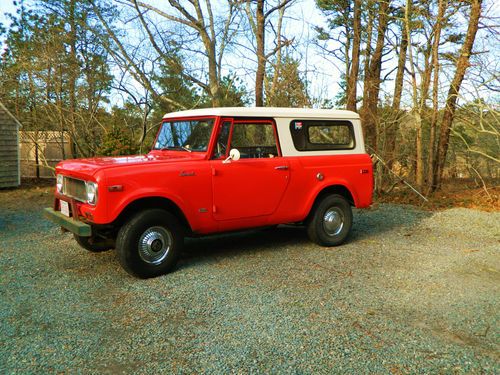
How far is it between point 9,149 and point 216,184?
11881mm

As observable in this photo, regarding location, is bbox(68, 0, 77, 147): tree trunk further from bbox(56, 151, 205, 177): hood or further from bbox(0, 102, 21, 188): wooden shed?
bbox(56, 151, 205, 177): hood

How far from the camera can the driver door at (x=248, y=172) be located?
5.41 meters

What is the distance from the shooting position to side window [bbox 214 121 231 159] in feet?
17.8

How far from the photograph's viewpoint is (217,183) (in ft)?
17.5

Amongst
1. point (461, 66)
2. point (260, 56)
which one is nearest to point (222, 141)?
point (461, 66)

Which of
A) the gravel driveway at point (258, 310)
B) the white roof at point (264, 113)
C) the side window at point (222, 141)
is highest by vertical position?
the white roof at point (264, 113)

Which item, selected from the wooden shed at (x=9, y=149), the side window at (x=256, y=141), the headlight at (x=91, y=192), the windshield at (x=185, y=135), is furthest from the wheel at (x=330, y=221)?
the wooden shed at (x=9, y=149)

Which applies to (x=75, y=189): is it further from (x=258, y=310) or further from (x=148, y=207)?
(x=258, y=310)

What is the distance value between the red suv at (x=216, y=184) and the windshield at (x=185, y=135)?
2cm

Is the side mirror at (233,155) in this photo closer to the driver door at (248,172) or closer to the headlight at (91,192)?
the driver door at (248,172)

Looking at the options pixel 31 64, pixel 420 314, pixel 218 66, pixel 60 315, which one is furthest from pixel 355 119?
pixel 31 64

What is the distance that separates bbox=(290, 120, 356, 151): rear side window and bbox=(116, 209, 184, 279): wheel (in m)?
2.22

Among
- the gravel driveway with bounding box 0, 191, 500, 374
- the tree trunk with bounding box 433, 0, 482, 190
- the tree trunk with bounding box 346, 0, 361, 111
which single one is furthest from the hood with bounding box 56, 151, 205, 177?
the tree trunk with bounding box 346, 0, 361, 111

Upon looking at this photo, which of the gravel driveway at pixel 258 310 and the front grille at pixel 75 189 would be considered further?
the front grille at pixel 75 189
